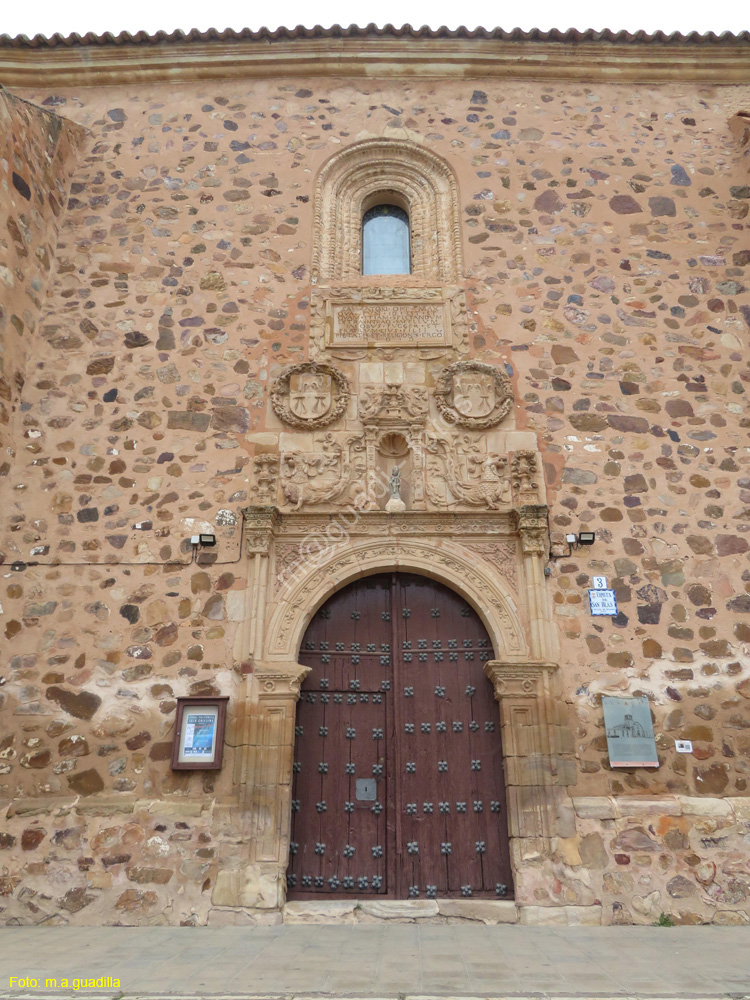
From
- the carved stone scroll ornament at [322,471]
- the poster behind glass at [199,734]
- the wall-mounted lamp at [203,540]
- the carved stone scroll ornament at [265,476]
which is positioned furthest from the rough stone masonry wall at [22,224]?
the poster behind glass at [199,734]

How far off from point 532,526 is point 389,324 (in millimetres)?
2376

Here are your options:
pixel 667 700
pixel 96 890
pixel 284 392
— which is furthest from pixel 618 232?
pixel 96 890

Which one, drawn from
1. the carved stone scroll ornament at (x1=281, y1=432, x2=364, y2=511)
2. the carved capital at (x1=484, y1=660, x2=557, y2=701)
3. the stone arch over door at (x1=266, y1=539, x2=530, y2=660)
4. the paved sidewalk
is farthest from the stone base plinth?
the carved stone scroll ornament at (x1=281, y1=432, x2=364, y2=511)

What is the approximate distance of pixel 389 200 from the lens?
7.81 metres

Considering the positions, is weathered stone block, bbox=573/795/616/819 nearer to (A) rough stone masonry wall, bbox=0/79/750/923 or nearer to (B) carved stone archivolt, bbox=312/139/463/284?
(A) rough stone masonry wall, bbox=0/79/750/923

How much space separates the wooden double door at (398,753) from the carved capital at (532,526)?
72 cm

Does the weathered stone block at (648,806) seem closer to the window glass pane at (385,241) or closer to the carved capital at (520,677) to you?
the carved capital at (520,677)

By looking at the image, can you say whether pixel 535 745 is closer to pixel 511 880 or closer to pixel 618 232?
pixel 511 880

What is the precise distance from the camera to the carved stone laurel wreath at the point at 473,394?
20.8 ft

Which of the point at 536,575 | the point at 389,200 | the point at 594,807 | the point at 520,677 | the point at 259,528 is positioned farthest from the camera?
the point at 389,200

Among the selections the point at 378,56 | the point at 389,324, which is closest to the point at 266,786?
the point at 389,324

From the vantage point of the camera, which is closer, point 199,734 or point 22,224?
point 199,734

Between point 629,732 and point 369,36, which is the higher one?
point 369,36

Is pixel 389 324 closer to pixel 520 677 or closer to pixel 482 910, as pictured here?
pixel 520 677
